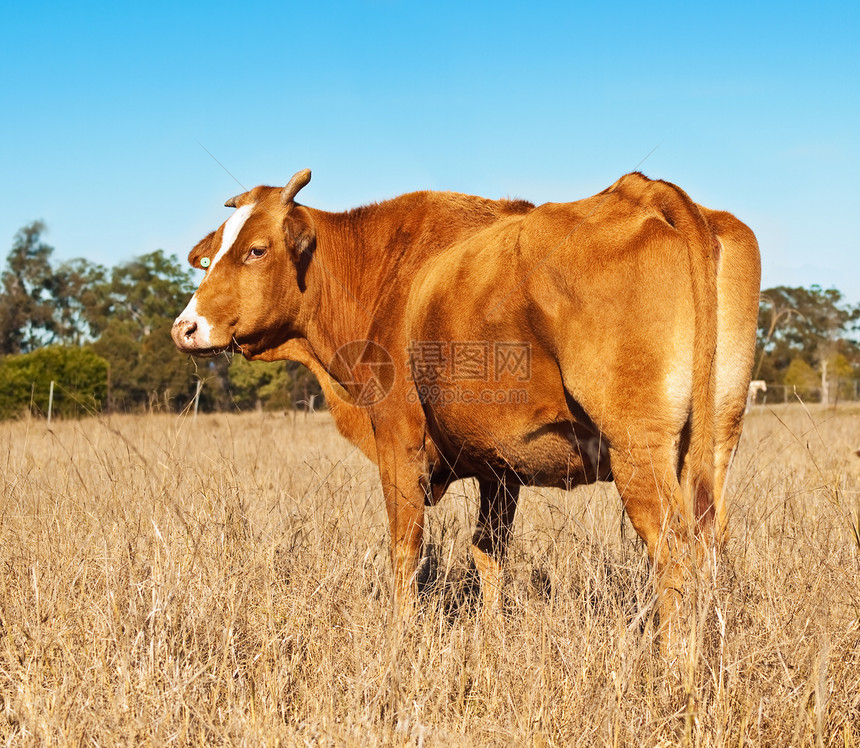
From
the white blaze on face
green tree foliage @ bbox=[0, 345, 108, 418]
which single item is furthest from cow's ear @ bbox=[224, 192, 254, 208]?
green tree foliage @ bbox=[0, 345, 108, 418]

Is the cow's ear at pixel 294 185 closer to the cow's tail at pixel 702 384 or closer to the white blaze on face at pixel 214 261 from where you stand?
the white blaze on face at pixel 214 261

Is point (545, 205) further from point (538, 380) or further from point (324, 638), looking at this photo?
point (324, 638)

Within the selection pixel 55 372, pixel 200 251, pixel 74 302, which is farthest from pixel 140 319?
pixel 200 251

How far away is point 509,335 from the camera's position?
3172 millimetres

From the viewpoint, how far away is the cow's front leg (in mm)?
3832

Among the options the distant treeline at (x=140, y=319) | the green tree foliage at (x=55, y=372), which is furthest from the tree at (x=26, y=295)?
the green tree foliage at (x=55, y=372)

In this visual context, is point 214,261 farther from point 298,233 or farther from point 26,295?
point 26,295

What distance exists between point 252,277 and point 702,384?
2669 millimetres

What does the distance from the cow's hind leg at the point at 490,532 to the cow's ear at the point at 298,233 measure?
68.8 inches

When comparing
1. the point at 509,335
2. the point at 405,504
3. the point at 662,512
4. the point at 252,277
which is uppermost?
the point at 252,277

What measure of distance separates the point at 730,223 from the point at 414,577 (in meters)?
2.19

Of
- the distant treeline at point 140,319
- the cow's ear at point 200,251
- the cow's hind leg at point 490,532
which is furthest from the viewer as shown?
the distant treeline at point 140,319

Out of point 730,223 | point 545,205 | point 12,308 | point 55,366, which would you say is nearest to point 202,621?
point 545,205

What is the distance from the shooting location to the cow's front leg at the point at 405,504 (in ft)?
12.6
